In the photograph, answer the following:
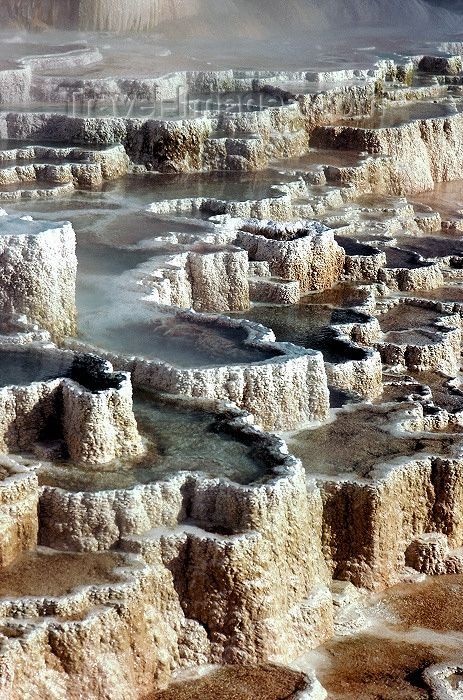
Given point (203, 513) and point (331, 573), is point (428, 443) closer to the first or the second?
A: point (331, 573)

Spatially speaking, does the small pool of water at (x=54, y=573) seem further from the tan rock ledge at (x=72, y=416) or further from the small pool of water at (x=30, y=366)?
the small pool of water at (x=30, y=366)

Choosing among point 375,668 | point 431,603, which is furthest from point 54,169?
point 375,668

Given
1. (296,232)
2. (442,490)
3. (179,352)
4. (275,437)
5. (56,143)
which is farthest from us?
(56,143)

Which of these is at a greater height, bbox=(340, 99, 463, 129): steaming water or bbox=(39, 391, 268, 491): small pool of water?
bbox=(340, 99, 463, 129): steaming water

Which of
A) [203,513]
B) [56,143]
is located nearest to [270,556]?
[203,513]

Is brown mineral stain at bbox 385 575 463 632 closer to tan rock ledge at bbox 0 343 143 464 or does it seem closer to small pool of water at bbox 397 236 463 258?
tan rock ledge at bbox 0 343 143 464

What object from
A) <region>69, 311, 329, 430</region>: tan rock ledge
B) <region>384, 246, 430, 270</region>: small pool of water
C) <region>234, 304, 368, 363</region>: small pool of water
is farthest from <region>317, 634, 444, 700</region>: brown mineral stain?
<region>384, 246, 430, 270</region>: small pool of water
